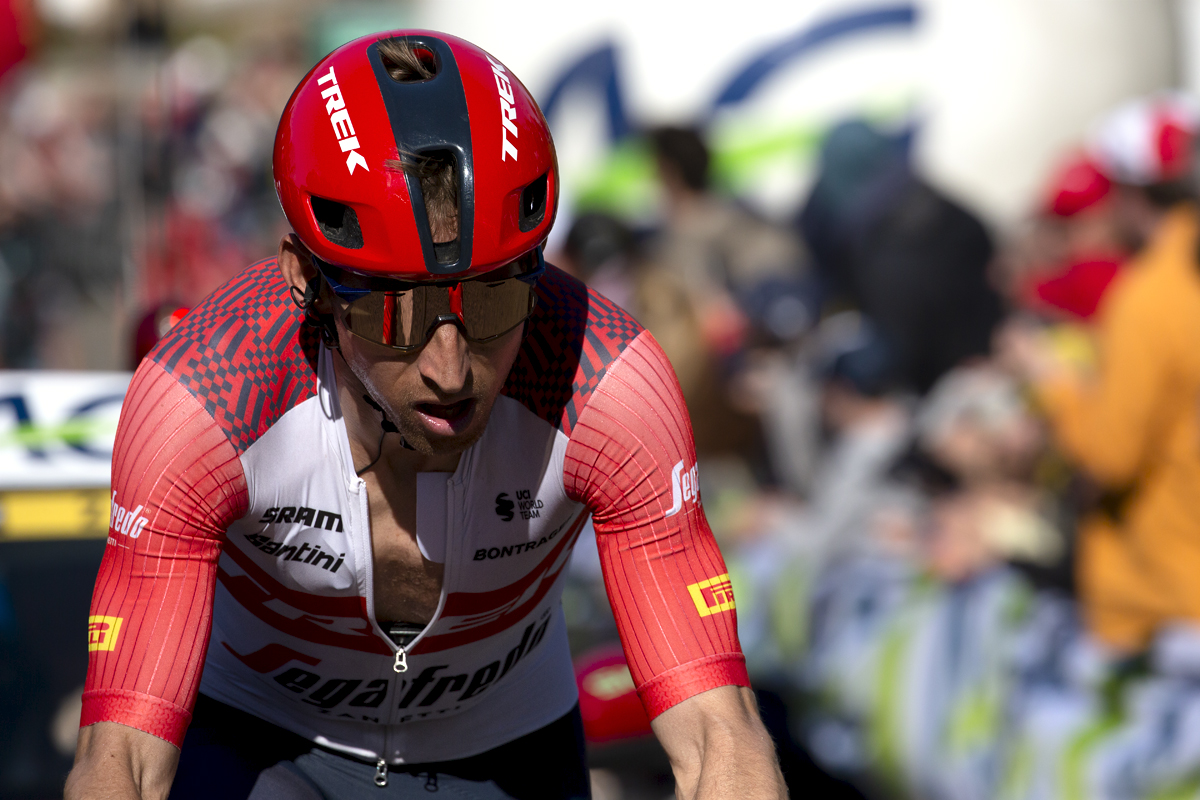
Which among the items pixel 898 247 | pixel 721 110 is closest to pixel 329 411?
pixel 898 247

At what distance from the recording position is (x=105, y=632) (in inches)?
82.1

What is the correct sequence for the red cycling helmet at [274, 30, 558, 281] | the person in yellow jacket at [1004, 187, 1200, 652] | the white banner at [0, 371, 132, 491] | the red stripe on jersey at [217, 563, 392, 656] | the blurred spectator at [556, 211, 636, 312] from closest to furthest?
the red cycling helmet at [274, 30, 558, 281] → the red stripe on jersey at [217, 563, 392, 656] → the white banner at [0, 371, 132, 491] → the person in yellow jacket at [1004, 187, 1200, 652] → the blurred spectator at [556, 211, 636, 312]

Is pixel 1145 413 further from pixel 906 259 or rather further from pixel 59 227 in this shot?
pixel 59 227

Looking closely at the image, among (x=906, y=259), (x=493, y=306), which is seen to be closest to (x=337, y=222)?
(x=493, y=306)

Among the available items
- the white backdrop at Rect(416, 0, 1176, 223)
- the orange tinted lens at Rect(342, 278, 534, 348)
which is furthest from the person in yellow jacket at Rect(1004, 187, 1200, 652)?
the orange tinted lens at Rect(342, 278, 534, 348)

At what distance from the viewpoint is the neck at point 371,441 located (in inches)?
88.9

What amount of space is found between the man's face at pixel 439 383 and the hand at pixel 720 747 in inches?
22.7

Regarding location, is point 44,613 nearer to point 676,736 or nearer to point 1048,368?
point 676,736

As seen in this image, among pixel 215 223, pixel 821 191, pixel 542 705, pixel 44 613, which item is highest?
pixel 542 705

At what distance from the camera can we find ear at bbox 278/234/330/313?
215cm

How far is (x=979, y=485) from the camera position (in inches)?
210

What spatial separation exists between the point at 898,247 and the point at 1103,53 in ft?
8.93

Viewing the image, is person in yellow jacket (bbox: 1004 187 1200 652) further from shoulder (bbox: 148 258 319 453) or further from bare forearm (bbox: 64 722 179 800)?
bare forearm (bbox: 64 722 179 800)

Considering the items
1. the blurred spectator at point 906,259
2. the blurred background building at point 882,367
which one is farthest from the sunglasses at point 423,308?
the blurred spectator at point 906,259
